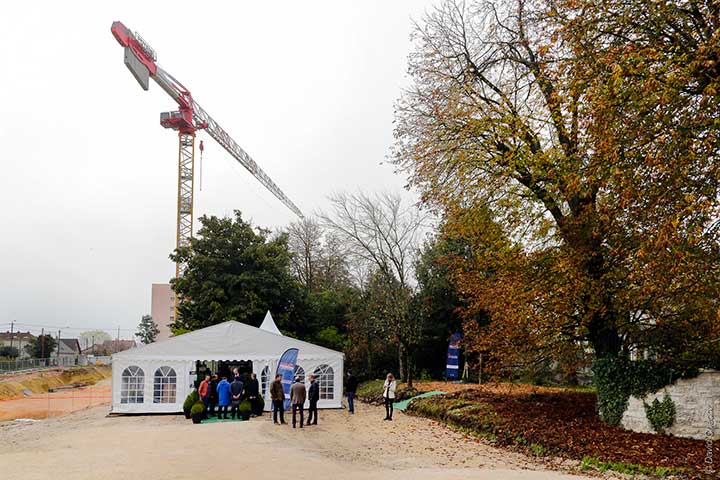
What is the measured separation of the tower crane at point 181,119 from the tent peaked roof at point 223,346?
26.7 m

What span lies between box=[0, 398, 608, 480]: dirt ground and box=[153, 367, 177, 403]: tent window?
8.84 ft

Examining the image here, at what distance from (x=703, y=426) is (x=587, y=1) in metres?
8.40

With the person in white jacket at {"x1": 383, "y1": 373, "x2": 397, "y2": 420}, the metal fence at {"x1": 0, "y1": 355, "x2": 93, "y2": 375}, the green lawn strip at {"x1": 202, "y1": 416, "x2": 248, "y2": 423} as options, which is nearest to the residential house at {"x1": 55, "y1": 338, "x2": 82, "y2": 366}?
the metal fence at {"x1": 0, "y1": 355, "x2": 93, "y2": 375}

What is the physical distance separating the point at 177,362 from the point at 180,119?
46.4m

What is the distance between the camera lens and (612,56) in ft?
34.2

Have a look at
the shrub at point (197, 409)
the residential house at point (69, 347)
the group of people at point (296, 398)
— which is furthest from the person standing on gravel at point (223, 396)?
the residential house at point (69, 347)

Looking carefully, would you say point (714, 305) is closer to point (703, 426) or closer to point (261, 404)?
point (703, 426)

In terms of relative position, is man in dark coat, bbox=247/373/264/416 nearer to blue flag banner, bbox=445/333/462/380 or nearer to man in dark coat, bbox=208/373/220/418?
man in dark coat, bbox=208/373/220/418

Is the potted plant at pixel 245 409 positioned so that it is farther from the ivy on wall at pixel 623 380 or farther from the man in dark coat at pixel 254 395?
the ivy on wall at pixel 623 380

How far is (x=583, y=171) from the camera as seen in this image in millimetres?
11727

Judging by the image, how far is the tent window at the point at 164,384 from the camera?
21.0m

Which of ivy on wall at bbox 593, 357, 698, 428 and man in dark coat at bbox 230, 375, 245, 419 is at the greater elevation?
ivy on wall at bbox 593, 357, 698, 428

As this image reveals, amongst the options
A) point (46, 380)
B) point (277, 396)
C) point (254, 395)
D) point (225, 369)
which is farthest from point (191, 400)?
point (46, 380)

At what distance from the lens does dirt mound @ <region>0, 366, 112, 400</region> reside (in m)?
40.7
